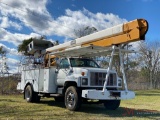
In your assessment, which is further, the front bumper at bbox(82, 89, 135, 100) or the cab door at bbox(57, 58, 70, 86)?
the cab door at bbox(57, 58, 70, 86)

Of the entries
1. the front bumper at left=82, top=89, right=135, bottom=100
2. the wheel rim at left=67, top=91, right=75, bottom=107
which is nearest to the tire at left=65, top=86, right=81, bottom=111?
the wheel rim at left=67, top=91, right=75, bottom=107

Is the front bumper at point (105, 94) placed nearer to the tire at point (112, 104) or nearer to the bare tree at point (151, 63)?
the tire at point (112, 104)

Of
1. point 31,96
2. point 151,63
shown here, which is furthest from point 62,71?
point 151,63

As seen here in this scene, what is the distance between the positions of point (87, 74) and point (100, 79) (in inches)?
24.2

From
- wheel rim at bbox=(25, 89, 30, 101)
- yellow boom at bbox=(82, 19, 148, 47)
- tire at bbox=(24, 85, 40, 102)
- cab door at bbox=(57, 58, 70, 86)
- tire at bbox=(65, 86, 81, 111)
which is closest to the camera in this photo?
yellow boom at bbox=(82, 19, 148, 47)

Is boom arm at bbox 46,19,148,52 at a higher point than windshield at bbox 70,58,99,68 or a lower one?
higher

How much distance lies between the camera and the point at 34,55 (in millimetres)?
14289

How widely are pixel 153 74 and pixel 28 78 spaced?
41.4 meters

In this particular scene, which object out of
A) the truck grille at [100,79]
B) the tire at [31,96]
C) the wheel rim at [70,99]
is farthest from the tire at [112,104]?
the tire at [31,96]

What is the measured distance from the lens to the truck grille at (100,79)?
377 inches

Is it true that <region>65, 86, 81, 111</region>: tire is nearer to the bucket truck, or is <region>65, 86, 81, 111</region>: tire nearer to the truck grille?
the bucket truck

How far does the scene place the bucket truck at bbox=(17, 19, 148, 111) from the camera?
887 cm

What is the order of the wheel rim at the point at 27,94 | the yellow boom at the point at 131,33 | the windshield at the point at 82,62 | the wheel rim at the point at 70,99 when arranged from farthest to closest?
1. the wheel rim at the point at 27,94
2. the windshield at the point at 82,62
3. the wheel rim at the point at 70,99
4. the yellow boom at the point at 131,33

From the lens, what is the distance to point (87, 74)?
945 centimetres
